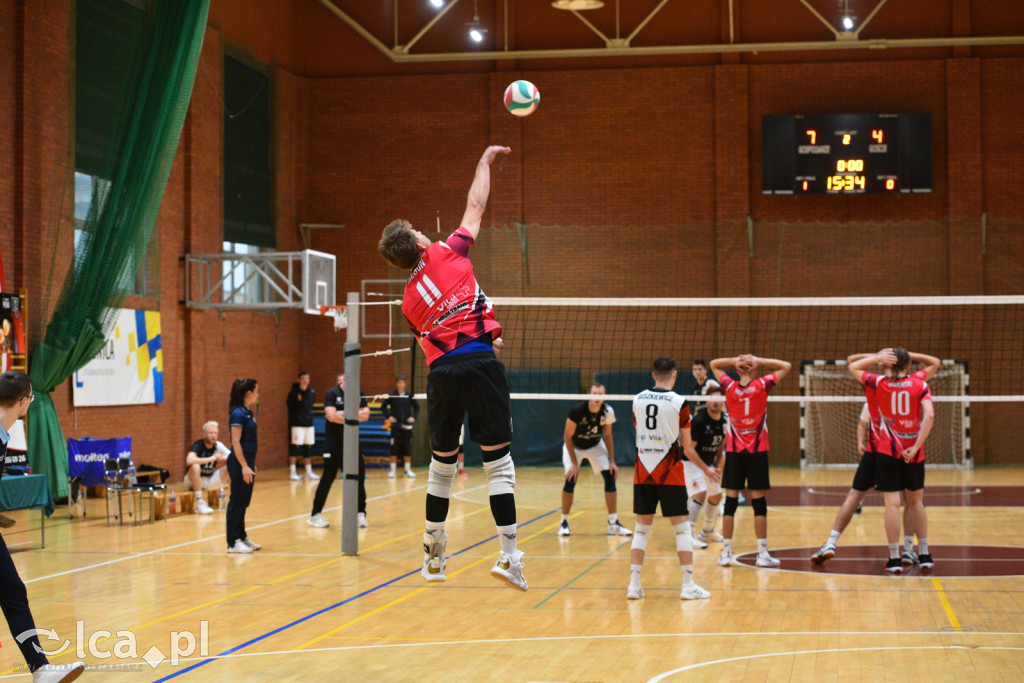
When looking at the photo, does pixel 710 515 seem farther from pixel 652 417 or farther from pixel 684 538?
pixel 652 417

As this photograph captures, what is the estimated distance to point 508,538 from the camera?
4793 mm

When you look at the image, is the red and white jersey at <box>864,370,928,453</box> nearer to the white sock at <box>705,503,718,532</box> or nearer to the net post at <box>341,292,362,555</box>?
the white sock at <box>705,503,718,532</box>

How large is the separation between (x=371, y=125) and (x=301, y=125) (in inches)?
59.4

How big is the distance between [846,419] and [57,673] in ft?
56.7

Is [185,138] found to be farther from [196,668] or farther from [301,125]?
[196,668]

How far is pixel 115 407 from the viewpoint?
1594cm

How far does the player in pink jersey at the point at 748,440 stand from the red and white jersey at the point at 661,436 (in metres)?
1.26

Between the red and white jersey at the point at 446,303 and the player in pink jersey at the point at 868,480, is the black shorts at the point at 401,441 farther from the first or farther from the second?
the red and white jersey at the point at 446,303

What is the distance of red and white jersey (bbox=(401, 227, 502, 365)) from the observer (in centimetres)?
468

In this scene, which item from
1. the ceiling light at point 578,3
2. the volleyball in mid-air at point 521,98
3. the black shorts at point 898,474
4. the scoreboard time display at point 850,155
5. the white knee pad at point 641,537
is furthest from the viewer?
the scoreboard time display at point 850,155

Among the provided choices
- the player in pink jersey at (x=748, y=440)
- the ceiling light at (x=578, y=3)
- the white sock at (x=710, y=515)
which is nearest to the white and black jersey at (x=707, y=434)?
the player in pink jersey at (x=748, y=440)

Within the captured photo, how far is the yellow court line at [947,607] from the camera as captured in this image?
719 cm

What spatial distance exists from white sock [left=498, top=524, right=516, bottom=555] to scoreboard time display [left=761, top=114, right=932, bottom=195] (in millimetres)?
16447

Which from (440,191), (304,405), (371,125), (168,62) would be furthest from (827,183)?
(168,62)
